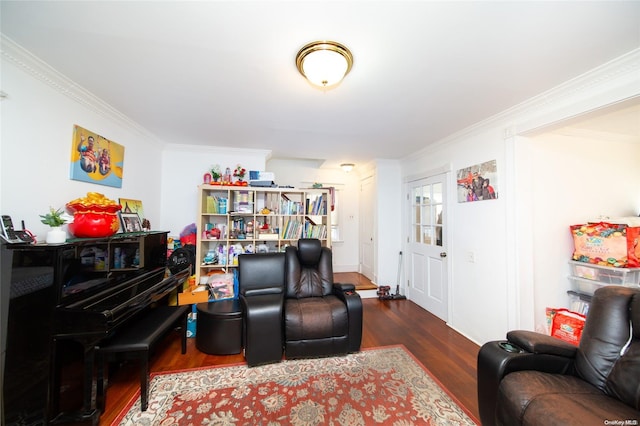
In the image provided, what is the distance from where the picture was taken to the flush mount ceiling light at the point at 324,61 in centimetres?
138

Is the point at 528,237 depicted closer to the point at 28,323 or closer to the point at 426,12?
the point at 426,12

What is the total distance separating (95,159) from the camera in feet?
6.96

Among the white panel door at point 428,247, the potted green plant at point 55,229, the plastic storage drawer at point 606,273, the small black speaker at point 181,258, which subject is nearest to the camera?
the potted green plant at point 55,229

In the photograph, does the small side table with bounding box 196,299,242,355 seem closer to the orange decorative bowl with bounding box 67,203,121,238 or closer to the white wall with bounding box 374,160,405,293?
the orange decorative bowl with bounding box 67,203,121,238

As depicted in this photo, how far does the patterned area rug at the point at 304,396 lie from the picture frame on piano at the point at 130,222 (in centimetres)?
143

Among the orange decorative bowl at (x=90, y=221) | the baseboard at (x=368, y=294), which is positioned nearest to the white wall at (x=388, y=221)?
the baseboard at (x=368, y=294)

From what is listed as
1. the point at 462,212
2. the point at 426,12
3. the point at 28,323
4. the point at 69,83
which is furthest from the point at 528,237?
the point at 69,83

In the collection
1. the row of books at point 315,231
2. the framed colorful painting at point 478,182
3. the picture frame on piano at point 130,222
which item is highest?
the framed colorful painting at point 478,182

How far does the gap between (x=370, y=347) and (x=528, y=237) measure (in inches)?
74.4

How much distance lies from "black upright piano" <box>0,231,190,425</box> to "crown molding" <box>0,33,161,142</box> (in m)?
1.20

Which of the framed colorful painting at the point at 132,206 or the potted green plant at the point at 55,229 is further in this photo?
the framed colorful painting at the point at 132,206

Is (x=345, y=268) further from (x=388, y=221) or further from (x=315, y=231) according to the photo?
(x=315, y=231)

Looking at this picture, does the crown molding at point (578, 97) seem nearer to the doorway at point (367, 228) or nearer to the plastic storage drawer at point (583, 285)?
the plastic storage drawer at point (583, 285)

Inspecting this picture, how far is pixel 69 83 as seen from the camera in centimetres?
180
